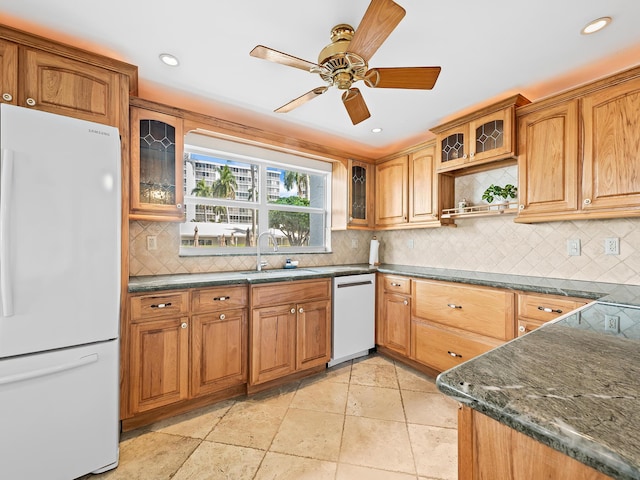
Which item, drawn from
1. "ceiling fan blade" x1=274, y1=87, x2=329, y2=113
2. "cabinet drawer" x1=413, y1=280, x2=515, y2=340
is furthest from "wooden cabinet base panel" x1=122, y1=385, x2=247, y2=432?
"ceiling fan blade" x1=274, y1=87, x2=329, y2=113

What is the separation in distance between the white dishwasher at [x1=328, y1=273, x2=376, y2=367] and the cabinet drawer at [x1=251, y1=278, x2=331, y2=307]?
0.50ft

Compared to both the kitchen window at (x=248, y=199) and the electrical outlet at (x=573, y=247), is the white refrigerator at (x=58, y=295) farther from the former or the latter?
the electrical outlet at (x=573, y=247)

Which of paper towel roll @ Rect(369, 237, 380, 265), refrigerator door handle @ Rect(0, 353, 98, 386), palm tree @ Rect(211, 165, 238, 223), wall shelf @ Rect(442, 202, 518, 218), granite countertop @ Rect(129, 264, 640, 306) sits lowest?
refrigerator door handle @ Rect(0, 353, 98, 386)

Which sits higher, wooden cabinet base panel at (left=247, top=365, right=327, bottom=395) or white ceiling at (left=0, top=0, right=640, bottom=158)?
white ceiling at (left=0, top=0, right=640, bottom=158)

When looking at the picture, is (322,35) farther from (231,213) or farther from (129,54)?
(231,213)

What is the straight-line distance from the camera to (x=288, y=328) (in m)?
2.50

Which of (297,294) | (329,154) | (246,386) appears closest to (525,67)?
(329,154)

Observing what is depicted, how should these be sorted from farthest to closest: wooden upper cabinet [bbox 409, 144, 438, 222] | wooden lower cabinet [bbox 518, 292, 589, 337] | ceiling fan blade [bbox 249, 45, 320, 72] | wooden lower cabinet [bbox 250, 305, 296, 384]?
wooden upper cabinet [bbox 409, 144, 438, 222], wooden lower cabinet [bbox 250, 305, 296, 384], wooden lower cabinet [bbox 518, 292, 589, 337], ceiling fan blade [bbox 249, 45, 320, 72]

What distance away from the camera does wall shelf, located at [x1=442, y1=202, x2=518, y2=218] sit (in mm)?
2395

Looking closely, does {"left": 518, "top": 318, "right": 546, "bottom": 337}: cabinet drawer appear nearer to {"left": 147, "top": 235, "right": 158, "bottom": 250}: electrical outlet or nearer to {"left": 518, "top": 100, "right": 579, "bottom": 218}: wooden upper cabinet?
{"left": 518, "top": 100, "right": 579, "bottom": 218}: wooden upper cabinet

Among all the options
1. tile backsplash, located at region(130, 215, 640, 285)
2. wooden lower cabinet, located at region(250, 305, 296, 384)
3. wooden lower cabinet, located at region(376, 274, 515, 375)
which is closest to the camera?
tile backsplash, located at region(130, 215, 640, 285)

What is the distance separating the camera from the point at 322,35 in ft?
5.49

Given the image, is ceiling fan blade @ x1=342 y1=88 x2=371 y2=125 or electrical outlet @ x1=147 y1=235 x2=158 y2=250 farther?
electrical outlet @ x1=147 y1=235 x2=158 y2=250

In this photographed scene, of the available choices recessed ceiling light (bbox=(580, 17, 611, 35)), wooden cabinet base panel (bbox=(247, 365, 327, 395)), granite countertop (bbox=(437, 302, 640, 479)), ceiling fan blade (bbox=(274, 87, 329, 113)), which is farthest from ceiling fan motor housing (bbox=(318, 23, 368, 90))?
wooden cabinet base panel (bbox=(247, 365, 327, 395))
